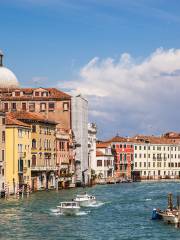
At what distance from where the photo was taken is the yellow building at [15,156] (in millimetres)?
74562

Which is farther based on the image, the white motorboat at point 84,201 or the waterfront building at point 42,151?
the waterfront building at point 42,151

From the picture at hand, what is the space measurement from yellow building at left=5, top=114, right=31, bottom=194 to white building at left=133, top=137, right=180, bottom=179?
214ft

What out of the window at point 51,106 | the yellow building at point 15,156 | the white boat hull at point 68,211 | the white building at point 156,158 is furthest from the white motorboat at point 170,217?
the white building at point 156,158

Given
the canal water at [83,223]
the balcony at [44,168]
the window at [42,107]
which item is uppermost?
the window at [42,107]

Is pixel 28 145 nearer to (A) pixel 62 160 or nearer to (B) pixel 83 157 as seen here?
(A) pixel 62 160

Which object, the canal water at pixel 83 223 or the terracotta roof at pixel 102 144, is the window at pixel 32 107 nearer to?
the terracotta roof at pixel 102 144

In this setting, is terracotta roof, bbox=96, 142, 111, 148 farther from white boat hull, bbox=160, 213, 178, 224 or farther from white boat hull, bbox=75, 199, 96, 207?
white boat hull, bbox=160, 213, 178, 224

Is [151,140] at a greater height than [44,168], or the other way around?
[151,140]

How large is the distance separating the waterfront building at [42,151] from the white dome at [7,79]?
17.4 meters

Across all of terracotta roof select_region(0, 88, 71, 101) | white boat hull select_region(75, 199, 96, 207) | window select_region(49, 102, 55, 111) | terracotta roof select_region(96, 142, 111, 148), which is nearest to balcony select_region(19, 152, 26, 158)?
white boat hull select_region(75, 199, 96, 207)

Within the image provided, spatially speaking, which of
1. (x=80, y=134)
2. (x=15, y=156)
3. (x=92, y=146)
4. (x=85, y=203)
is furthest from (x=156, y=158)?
(x=85, y=203)

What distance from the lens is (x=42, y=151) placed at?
85.2 m

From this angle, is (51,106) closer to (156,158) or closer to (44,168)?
(44,168)

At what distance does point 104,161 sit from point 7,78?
29092 mm
